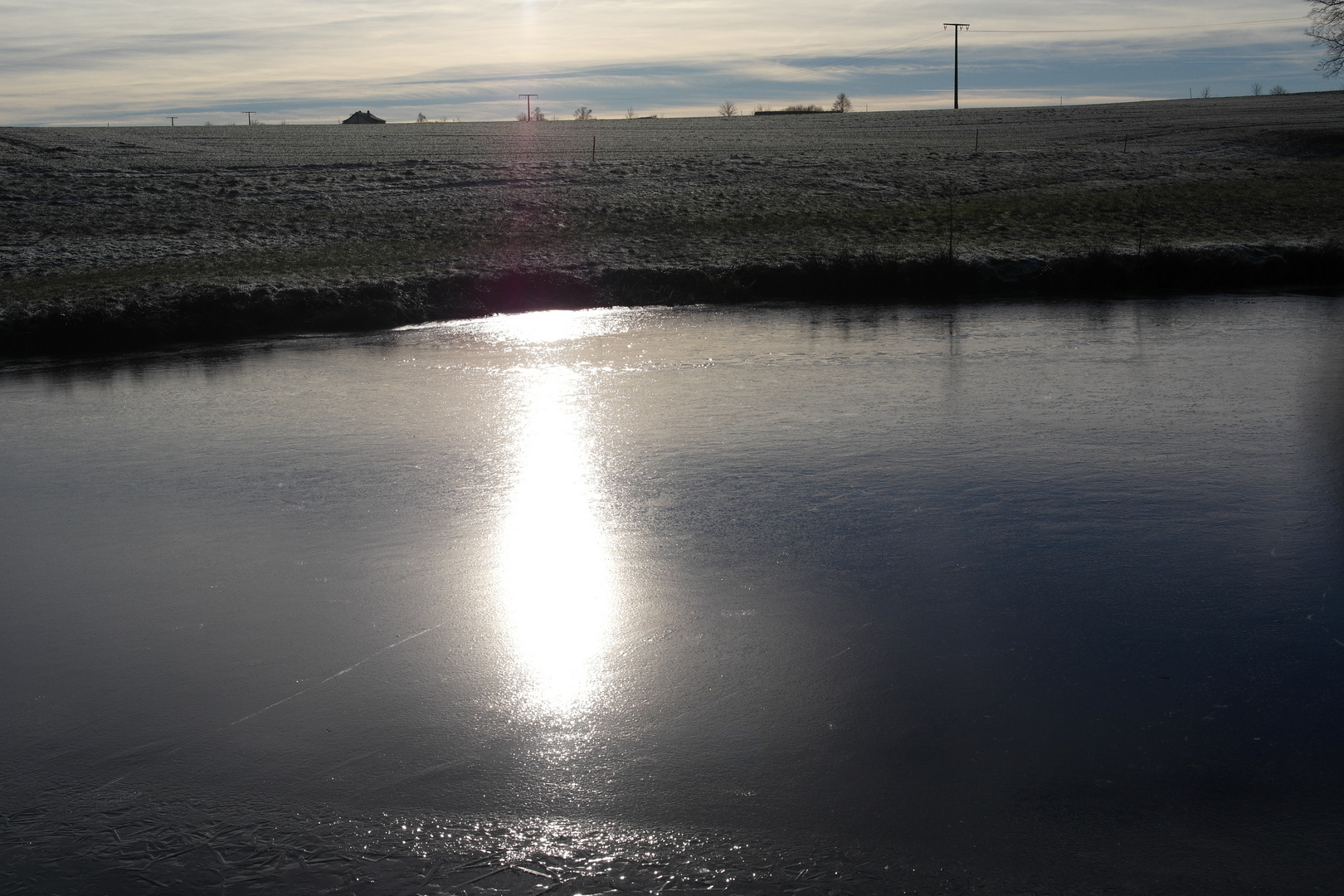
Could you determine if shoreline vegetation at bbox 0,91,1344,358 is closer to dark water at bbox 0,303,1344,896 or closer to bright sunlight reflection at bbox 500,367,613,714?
dark water at bbox 0,303,1344,896

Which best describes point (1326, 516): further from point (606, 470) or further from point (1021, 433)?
point (606, 470)

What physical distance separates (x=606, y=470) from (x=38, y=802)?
4463 mm

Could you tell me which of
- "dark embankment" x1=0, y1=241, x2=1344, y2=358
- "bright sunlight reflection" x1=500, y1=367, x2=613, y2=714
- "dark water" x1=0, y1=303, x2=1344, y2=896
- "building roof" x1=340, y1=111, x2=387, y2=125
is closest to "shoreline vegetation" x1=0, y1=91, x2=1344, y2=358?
"dark embankment" x1=0, y1=241, x2=1344, y2=358

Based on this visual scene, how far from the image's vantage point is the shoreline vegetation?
17453mm

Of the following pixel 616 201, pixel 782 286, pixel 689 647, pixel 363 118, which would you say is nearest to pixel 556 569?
pixel 689 647

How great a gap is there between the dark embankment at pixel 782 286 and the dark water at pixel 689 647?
6.89m

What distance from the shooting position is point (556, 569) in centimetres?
620

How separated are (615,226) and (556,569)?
1769 cm

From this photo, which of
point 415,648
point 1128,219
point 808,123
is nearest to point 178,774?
point 415,648

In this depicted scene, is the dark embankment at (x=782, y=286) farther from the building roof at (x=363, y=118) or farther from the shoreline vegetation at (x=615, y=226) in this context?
the building roof at (x=363, y=118)

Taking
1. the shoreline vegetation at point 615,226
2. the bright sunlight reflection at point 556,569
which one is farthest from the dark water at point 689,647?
the shoreline vegetation at point 615,226

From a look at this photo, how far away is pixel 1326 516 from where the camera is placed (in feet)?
21.5

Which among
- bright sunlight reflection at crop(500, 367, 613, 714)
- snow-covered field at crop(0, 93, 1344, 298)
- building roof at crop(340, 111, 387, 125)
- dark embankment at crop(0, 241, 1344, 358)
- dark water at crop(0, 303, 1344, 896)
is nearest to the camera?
dark water at crop(0, 303, 1344, 896)

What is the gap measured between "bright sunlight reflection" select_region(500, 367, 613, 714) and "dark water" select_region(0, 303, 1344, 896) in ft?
0.10
